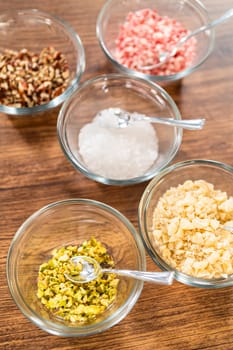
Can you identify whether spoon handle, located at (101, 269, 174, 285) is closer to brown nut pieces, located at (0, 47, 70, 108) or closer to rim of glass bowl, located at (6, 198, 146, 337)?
rim of glass bowl, located at (6, 198, 146, 337)

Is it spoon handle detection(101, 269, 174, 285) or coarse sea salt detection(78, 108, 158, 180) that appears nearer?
spoon handle detection(101, 269, 174, 285)

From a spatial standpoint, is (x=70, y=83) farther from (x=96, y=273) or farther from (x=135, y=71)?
(x=96, y=273)

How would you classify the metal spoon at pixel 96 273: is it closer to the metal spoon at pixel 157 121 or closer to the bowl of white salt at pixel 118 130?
the bowl of white salt at pixel 118 130

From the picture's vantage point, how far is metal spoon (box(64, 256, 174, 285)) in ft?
4.70

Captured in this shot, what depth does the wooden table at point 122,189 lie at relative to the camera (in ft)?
4.98

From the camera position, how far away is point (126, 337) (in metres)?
1.52

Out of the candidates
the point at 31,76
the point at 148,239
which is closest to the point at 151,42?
the point at 31,76

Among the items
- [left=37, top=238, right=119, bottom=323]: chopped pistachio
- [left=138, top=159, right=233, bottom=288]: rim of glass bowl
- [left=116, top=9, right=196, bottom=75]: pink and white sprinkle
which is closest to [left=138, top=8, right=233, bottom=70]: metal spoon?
[left=116, top=9, right=196, bottom=75]: pink and white sprinkle

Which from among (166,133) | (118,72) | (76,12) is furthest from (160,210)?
(76,12)

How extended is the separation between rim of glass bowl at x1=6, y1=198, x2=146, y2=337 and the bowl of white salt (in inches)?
4.7

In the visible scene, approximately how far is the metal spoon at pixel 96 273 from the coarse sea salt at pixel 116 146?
30 cm

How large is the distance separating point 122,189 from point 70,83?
0.43 meters

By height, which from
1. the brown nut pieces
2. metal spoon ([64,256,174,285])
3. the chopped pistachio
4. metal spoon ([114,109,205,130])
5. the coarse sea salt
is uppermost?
the brown nut pieces

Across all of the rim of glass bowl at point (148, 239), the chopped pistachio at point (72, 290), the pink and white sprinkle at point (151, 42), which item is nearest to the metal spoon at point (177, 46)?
the pink and white sprinkle at point (151, 42)
